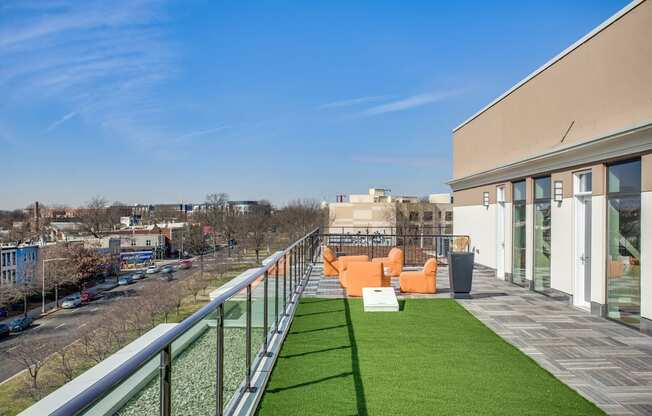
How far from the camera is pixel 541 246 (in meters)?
10.7

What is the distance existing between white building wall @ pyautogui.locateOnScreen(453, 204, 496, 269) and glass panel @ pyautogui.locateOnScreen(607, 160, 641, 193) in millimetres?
6175

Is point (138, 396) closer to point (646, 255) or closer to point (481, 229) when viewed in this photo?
point (646, 255)

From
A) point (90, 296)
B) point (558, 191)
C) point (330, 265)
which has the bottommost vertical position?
point (90, 296)

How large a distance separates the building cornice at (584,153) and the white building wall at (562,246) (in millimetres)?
802

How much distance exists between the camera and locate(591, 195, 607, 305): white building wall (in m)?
7.98

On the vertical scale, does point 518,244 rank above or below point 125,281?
above

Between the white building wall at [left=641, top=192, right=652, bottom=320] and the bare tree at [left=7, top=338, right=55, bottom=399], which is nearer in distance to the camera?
the white building wall at [left=641, top=192, right=652, bottom=320]

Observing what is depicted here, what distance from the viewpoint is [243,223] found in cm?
6475

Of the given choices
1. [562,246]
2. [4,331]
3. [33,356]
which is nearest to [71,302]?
[4,331]

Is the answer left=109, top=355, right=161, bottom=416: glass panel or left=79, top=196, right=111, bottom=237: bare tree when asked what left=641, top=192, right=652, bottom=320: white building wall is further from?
left=79, top=196, right=111, bottom=237: bare tree

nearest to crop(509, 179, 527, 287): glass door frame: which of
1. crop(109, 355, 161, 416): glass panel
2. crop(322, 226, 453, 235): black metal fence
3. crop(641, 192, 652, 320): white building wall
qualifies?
crop(641, 192, 652, 320): white building wall

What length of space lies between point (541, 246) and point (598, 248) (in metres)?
2.66

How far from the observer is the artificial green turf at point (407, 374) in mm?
4242

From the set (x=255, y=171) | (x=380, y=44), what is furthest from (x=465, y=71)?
(x=255, y=171)
